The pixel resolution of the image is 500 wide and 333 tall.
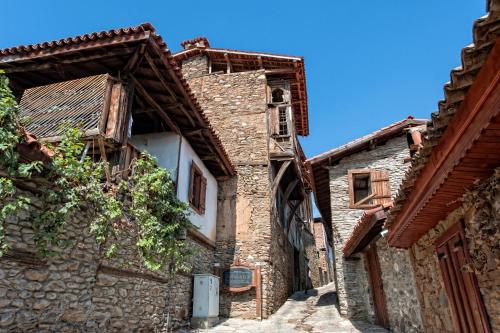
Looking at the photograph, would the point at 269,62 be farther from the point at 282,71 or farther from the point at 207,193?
the point at 207,193

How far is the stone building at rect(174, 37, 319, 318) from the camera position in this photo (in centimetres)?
1134

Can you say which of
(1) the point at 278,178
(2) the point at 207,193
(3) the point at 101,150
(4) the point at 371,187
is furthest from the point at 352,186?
(3) the point at 101,150

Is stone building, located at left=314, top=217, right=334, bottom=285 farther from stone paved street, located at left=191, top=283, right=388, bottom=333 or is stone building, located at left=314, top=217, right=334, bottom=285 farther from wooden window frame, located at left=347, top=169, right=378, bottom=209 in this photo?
wooden window frame, located at left=347, top=169, right=378, bottom=209

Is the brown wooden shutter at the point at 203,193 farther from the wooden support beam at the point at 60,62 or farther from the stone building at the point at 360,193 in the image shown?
the wooden support beam at the point at 60,62

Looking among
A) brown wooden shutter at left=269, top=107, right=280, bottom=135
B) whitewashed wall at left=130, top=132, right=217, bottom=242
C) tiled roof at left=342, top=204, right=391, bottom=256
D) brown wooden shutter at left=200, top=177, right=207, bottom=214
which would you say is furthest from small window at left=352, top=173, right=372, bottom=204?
whitewashed wall at left=130, top=132, right=217, bottom=242

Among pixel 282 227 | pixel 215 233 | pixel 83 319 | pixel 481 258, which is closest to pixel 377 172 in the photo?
pixel 282 227

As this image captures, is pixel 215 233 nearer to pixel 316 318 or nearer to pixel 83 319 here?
pixel 316 318

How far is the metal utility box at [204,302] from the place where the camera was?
29.5 ft

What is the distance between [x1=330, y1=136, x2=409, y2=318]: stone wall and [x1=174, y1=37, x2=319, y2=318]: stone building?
202 centimetres

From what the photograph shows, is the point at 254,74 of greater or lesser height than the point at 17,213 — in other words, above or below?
above

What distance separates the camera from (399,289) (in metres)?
6.79

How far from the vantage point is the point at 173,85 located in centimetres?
754

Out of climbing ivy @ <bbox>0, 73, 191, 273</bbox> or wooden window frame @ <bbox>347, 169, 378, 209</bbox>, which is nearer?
climbing ivy @ <bbox>0, 73, 191, 273</bbox>

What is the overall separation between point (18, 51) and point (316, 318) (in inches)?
400
